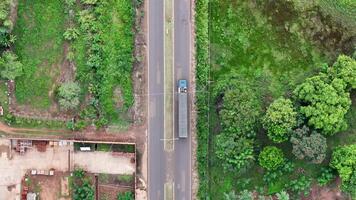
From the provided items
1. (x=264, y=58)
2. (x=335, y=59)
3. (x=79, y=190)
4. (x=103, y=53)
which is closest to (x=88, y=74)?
(x=103, y=53)

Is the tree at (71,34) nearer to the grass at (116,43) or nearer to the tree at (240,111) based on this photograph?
the grass at (116,43)

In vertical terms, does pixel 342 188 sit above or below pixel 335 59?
below

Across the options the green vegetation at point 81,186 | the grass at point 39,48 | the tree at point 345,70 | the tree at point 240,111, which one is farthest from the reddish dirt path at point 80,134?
the tree at point 345,70

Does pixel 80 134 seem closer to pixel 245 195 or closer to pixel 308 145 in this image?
pixel 245 195

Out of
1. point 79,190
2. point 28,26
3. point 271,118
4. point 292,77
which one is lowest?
point 79,190

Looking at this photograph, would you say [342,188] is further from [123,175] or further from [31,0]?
[31,0]

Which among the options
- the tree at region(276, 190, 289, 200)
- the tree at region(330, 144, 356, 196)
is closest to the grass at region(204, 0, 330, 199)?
the tree at region(276, 190, 289, 200)
